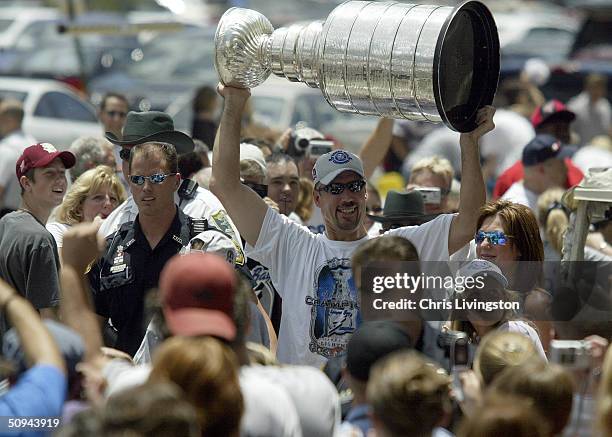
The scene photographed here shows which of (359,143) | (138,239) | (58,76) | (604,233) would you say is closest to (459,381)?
(138,239)

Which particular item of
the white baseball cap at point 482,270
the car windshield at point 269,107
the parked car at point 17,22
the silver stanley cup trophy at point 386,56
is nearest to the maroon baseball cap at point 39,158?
the silver stanley cup trophy at point 386,56

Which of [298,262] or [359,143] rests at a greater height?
[359,143]

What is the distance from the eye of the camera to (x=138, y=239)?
5.88 meters

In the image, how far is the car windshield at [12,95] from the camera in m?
14.5

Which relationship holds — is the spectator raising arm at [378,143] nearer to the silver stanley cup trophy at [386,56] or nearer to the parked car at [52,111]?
the silver stanley cup trophy at [386,56]

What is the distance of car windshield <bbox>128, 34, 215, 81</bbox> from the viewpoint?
17.0 metres

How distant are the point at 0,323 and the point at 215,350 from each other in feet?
7.50

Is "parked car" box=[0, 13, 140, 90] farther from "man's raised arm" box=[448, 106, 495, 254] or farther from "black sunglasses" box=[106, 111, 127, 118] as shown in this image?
"man's raised arm" box=[448, 106, 495, 254]

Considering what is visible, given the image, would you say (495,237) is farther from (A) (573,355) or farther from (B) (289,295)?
(A) (573,355)

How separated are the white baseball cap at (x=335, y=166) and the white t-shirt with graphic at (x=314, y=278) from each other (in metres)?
0.25

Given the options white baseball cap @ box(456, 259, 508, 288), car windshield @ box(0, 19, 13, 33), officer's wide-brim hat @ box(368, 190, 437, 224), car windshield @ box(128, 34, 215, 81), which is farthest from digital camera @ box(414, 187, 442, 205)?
car windshield @ box(0, 19, 13, 33)

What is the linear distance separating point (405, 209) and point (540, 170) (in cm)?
187

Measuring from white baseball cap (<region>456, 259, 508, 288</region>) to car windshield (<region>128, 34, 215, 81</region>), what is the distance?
11.7m

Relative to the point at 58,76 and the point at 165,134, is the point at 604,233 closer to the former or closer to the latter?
the point at 165,134
